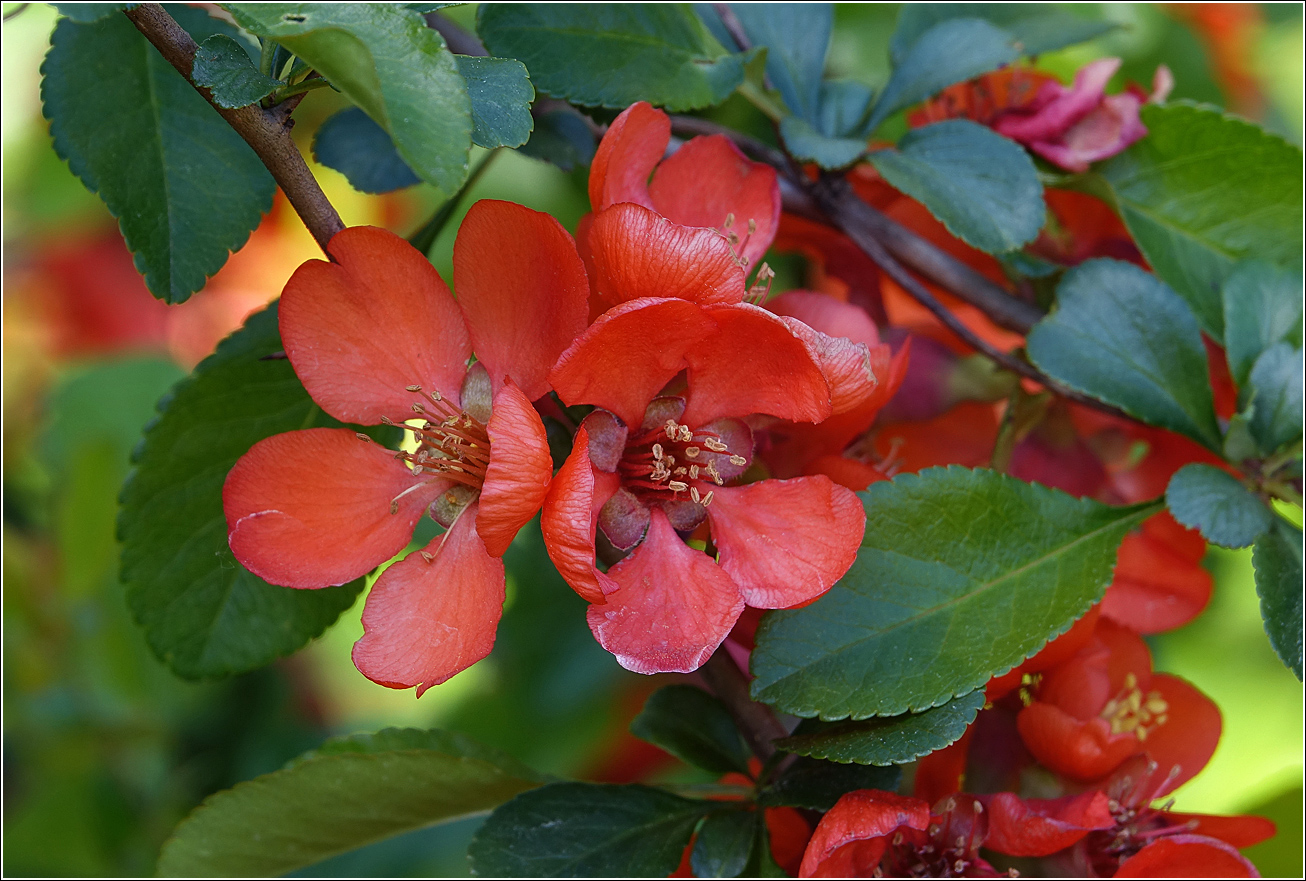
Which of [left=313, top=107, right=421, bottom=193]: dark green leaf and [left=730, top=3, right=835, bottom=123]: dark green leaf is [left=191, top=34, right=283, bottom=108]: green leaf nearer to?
[left=313, top=107, right=421, bottom=193]: dark green leaf

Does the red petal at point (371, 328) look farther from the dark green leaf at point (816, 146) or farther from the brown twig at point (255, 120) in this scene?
the dark green leaf at point (816, 146)

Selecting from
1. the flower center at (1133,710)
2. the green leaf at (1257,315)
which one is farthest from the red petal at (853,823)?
the green leaf at (1257,315)

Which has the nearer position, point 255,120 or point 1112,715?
point 255,120

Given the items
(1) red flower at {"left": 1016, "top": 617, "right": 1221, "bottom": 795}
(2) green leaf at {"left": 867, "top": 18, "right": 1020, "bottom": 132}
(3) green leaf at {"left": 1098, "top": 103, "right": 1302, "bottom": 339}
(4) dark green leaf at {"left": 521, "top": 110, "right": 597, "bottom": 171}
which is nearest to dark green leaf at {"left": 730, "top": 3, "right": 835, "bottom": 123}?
(2) green leaf at {"left": 867, "top": 18, "right": 1020, "bottom": 132}

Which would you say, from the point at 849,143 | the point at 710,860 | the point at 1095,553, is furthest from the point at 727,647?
the point at 849,143

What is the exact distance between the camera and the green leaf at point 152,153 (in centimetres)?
72

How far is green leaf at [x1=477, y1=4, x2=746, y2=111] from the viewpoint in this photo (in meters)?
0.76

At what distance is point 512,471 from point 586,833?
0.34 m

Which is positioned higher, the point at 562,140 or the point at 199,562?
the point at 562,140

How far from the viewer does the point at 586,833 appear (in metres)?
0.76

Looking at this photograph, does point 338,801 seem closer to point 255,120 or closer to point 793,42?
point 255,120

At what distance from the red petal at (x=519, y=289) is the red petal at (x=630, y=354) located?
0.11 feet

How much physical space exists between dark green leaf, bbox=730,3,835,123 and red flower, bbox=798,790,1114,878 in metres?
0.55

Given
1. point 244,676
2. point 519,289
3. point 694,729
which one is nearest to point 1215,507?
→ point 694,729
